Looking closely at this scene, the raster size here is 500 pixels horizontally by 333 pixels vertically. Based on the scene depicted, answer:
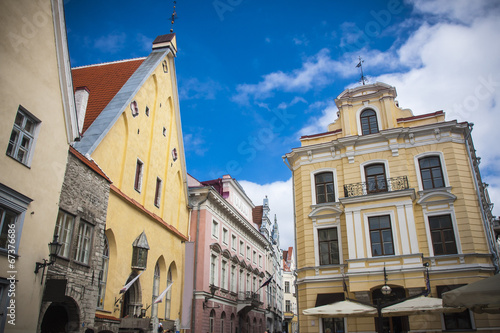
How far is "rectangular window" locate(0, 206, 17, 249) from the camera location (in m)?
9.65

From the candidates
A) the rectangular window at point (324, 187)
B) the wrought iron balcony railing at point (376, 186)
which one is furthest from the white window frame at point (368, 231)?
the rectangular window at point (324, 187)

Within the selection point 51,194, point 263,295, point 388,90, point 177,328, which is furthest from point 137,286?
point 263,295

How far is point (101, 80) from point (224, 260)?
617 inches

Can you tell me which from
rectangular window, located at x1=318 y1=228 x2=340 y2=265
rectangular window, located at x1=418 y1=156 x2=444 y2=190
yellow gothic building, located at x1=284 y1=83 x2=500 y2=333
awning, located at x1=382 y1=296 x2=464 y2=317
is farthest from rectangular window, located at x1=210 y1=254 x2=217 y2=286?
rectangular window, located at x1=418 y1=156 x2=444 y2=190

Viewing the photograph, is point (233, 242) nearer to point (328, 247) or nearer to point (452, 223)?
point (328, 247)

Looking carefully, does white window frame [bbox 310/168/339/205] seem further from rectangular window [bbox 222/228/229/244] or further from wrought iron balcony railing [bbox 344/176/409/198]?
rectangular window [bbox 222/228/229/244]

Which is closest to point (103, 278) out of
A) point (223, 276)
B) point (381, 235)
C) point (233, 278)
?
point (381, 235)

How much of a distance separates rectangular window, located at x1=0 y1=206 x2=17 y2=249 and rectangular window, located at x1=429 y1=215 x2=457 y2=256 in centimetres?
1789

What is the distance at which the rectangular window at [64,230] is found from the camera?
39.5 feet

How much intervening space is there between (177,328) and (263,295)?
20416mm

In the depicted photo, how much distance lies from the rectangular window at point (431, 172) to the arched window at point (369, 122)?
10.5 ft

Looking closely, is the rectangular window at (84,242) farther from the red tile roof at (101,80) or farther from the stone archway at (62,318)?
the red tile roof at (101,80)

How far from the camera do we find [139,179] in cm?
1994

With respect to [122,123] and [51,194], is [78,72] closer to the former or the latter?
[122,123]
